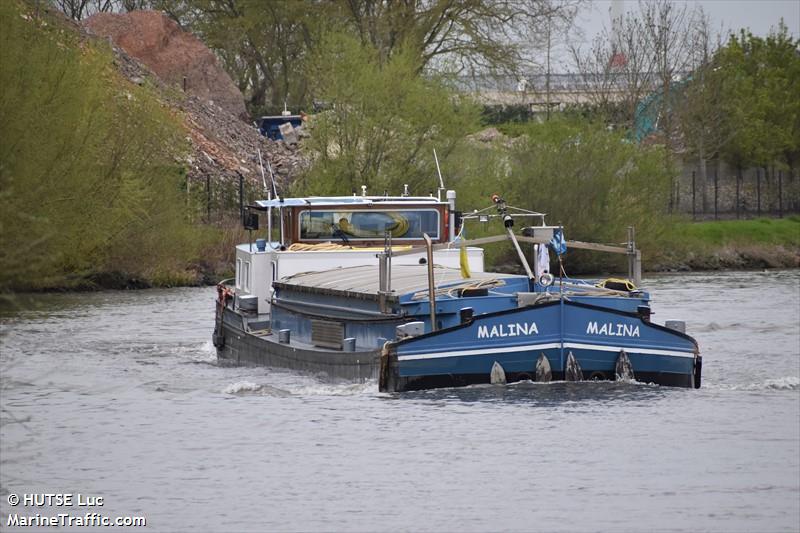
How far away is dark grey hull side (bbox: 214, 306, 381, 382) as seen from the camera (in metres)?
21.2

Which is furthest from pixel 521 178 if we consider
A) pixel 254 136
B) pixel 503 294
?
pixel 503 294

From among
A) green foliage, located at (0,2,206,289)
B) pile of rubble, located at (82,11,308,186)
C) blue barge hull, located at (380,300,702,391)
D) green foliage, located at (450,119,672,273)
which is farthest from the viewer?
pile of rubble, located at (82,11,308,186)

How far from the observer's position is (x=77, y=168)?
25625 mm

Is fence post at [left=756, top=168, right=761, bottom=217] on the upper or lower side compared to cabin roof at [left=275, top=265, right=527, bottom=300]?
upper

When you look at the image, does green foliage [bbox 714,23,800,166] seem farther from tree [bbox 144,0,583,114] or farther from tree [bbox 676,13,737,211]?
tree [bbox 144,0,583,114]

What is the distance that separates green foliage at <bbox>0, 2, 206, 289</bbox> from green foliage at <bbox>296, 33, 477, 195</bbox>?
4305 millimetres

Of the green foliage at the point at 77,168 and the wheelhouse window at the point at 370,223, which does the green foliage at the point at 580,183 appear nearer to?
the green foliage at the point at 77,168

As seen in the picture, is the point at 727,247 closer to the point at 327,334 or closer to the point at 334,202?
the point at 334,202

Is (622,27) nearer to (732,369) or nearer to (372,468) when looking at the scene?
(732,369)

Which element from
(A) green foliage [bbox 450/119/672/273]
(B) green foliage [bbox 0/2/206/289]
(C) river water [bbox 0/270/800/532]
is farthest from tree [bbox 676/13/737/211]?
(C) river water [bbox 0/270/800/532]

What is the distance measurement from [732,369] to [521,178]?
25.6m

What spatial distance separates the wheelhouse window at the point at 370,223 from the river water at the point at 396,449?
266 cm

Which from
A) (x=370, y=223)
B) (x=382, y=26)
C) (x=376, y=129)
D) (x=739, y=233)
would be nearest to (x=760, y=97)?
(x=739, y=233)

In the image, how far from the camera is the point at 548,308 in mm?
19859
